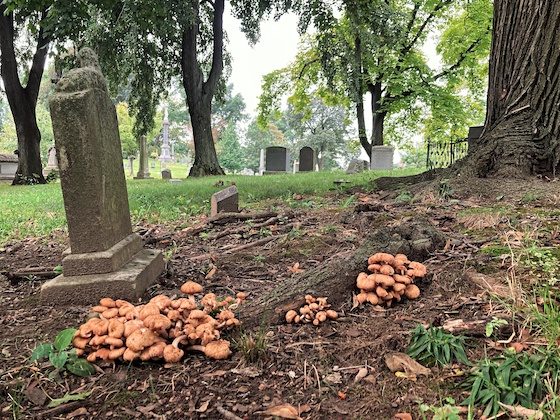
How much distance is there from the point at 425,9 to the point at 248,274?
23685 mm

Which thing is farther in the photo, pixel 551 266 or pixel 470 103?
pixel 470 103

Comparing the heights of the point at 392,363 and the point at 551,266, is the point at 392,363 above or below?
below

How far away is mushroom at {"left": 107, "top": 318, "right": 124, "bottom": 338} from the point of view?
2.24m

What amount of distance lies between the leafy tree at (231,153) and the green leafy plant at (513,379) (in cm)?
6079

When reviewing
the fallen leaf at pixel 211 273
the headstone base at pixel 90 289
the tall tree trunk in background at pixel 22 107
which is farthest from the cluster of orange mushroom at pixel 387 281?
the tall tree trunk in background at pixel 22 107

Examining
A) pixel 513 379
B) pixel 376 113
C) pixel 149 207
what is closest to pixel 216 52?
pixel 376 113

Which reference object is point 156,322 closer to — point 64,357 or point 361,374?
point 64,357

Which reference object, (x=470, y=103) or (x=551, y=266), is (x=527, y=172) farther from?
(x=470, y=103)

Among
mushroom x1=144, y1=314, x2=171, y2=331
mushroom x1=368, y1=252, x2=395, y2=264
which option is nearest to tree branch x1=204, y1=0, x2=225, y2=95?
mushroom x1=368, y1=252, x2=395, y2=264

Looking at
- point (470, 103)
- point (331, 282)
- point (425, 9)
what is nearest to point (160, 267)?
point (331, 282)

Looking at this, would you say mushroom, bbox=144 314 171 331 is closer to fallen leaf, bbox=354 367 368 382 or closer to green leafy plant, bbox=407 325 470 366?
fallen leaf, bbox=354 367 368 382

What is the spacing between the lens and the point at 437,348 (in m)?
2.04

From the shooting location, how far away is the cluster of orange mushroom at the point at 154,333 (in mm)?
2205

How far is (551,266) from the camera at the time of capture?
8.34ft
